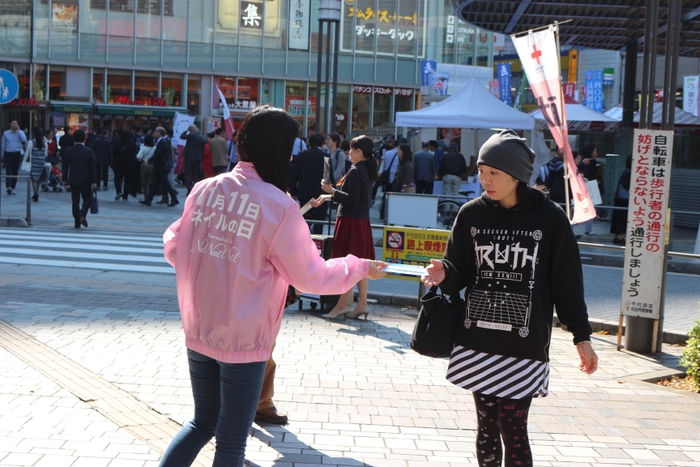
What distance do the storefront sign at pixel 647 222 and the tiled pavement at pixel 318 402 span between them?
568 millimetres

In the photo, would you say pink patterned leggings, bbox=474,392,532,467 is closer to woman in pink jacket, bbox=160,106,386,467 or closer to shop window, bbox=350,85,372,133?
woman in pink jacket, bbox=160,106,386,467

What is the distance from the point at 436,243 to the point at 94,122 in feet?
116

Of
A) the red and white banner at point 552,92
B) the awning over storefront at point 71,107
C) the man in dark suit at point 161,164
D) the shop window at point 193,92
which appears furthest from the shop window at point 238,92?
the red and white banner at point 552,92

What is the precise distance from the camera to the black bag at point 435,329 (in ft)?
11.8

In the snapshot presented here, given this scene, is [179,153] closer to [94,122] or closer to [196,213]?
[94,122]

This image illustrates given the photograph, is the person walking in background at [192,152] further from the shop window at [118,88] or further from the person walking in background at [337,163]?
the shop window at [118,88]

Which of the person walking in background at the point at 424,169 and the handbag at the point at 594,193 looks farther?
the person walking in background at the point at 424,169

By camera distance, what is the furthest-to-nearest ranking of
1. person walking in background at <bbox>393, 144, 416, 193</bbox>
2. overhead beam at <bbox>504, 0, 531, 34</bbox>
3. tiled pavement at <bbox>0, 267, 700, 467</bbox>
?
person walking in background at <bbox>393, 144, 416, 193</bbox> → overhead beam at <bbox>504, 0, 531, 34</bbox> → tiled pavement at <bbox>0, 267, 700, 467</bbox>

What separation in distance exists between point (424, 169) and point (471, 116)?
5.21ft

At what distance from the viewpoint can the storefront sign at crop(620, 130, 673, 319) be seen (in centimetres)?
758

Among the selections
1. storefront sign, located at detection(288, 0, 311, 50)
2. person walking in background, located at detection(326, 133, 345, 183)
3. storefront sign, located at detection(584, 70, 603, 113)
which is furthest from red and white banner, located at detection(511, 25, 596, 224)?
storefront sign, located at detection(288, 0, 311, 50)

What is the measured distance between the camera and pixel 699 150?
21078 mm

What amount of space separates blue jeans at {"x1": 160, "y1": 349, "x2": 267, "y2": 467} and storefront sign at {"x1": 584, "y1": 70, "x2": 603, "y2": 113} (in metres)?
41.4

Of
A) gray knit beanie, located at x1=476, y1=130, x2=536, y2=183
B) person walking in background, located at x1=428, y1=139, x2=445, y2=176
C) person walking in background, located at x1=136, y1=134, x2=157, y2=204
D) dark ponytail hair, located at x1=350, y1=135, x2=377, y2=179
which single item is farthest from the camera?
person walking in background, located at x1=136, y1=134, x2=157, y2=204
